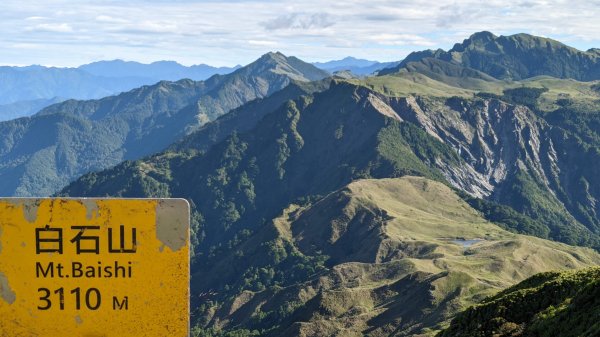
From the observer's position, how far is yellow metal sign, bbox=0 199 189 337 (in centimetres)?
1118

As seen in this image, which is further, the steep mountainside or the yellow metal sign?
the steep mountainside

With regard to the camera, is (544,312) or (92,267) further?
(544,312)

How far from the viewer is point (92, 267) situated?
1123 centimetres

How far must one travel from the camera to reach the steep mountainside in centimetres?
4643

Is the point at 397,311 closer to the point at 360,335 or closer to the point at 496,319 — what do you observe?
the point at 360,335

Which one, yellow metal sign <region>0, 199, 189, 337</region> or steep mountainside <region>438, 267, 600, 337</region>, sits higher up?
yellow metal sign <region>0, 199, 189, 337</region>

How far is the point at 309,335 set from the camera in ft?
606

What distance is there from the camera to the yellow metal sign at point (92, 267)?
11.2 m

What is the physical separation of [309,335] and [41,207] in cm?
17835

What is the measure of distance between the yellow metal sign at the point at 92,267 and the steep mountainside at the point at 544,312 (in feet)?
120

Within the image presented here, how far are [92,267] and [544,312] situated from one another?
4764cm

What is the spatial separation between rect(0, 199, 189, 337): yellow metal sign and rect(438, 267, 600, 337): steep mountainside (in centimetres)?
3663

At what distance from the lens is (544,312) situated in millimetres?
53312

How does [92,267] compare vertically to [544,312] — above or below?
above
